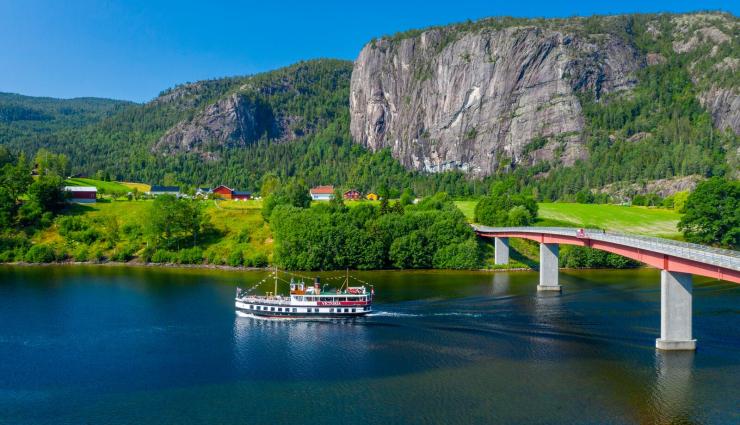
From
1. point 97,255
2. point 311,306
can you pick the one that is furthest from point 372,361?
point 97,255

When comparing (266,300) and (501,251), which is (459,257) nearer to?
(501,251)

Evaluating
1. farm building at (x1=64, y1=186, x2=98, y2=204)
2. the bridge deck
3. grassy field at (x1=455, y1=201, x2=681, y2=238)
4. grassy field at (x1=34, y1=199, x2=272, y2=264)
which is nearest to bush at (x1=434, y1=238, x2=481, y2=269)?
the bridge deck

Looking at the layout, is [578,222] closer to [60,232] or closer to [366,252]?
[366,252]

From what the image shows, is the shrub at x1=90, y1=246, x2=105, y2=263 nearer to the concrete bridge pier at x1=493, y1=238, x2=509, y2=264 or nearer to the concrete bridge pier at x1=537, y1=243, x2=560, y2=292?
the concrete bridge pier at x1=493, y1=238, x2=509, y2=264

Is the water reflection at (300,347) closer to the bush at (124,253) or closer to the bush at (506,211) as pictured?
the bush at (124,253)

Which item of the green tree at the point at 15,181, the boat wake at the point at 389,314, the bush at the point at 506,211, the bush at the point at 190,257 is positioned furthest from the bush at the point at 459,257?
the green tree at the point at 15,181

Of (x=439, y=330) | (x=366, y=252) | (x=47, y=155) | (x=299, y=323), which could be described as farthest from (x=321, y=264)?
(x=47, y=155)
